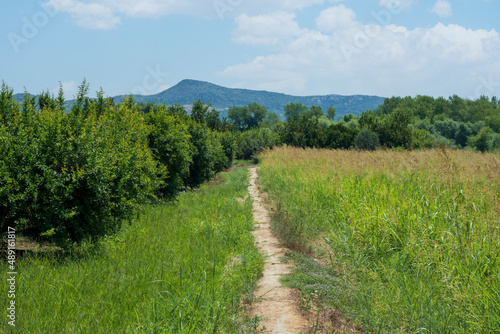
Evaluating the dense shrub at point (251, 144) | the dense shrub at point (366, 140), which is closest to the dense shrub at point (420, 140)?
the dense shrub at point (366, 140)

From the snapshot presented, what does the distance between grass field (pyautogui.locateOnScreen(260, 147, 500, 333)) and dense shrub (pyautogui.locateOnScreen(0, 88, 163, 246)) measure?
357 centimetres

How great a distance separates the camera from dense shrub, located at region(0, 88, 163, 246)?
18.8 ft

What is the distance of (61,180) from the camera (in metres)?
5.92

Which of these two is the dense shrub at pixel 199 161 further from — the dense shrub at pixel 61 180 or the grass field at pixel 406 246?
the dense shrub at pixel 61 180

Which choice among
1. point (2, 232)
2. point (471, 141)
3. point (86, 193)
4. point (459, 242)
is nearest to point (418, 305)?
point (459, 242)

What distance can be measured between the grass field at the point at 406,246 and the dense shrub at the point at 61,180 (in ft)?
11.7

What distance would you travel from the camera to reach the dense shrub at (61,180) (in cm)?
572

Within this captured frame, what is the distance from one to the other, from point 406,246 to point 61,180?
5472 mm

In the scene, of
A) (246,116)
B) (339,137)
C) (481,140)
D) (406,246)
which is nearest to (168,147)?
(406,246)

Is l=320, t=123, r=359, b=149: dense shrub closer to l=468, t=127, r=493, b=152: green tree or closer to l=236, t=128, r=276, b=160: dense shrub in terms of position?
l=236, t=128, r=276, b=160: dense shrub

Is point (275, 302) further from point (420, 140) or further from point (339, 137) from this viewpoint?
point (420, 140)

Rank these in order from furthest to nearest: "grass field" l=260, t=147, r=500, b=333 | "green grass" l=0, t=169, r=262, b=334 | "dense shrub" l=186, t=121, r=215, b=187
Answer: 1. "dense shrub" l=186, t=121, r=215, b=187
2. "green grass" l=0, t=169, r=262, b=334
3. "grass field" l=260, t=147, r=500, b=333

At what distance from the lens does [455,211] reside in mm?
5531

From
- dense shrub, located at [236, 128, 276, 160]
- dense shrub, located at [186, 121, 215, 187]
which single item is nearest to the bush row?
dense shrub, located at [186, 121, 215, 187]
